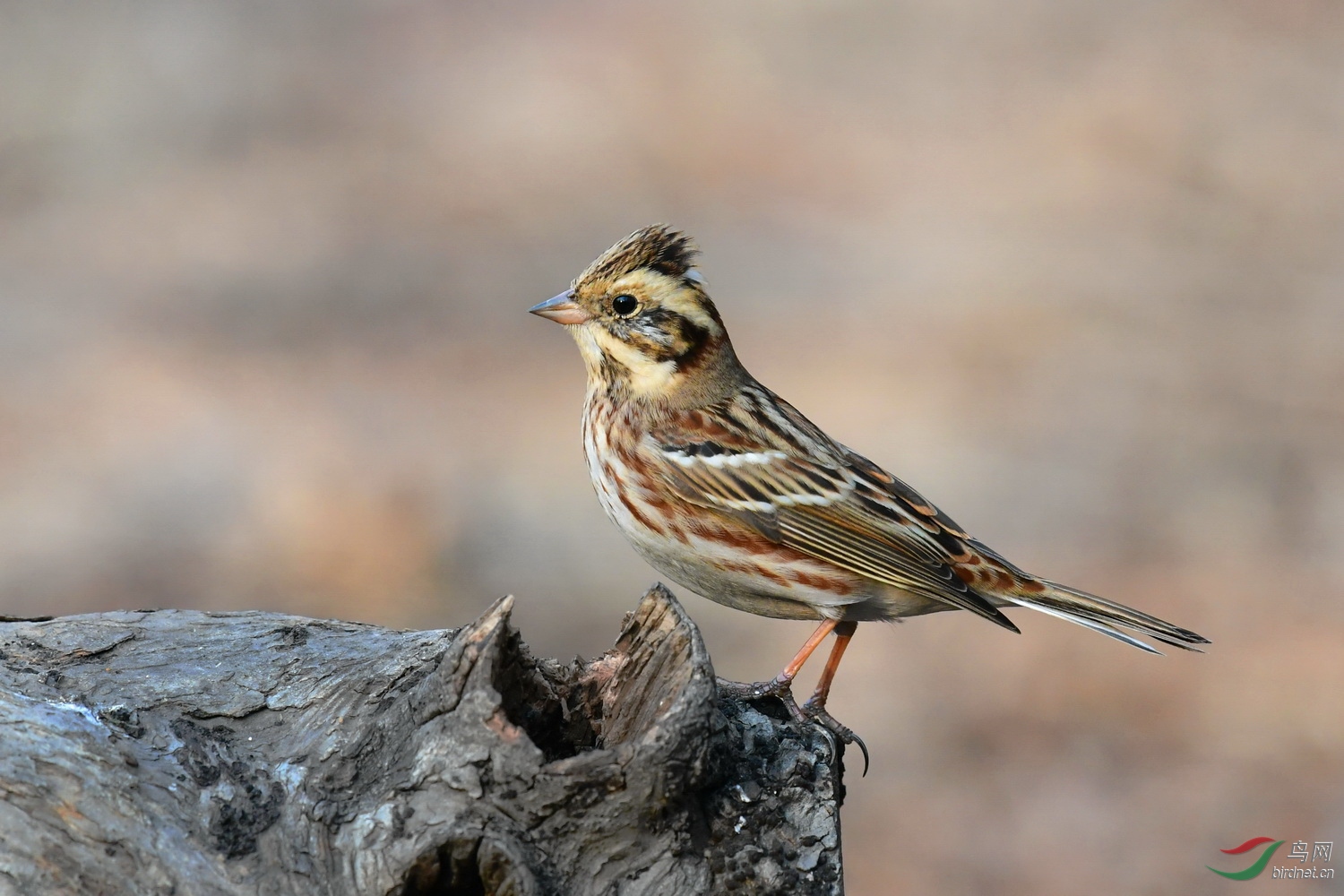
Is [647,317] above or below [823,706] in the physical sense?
above

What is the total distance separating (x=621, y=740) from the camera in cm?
451

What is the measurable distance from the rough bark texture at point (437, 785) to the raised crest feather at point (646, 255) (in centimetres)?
223

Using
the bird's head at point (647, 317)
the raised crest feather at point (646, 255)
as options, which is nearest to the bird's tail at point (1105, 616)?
the bird's head at point (647, 317)

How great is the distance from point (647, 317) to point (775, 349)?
27.1 feet

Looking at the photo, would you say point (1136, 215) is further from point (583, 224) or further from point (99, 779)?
point (99, 779)

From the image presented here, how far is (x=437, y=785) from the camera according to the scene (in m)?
4.18

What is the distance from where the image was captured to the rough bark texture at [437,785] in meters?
4.07

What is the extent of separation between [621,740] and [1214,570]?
336 inches

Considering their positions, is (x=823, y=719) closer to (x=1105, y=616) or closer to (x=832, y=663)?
(x=832, y=663)

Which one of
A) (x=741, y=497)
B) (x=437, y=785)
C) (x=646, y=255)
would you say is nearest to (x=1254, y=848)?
(x=741, y=497)

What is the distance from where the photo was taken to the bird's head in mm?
6574

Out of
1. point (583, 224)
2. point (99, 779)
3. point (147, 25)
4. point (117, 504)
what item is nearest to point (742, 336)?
point (583, 224)

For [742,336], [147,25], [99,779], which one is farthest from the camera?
[147,25]

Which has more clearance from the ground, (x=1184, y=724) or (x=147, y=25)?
(x=147, y=25)
